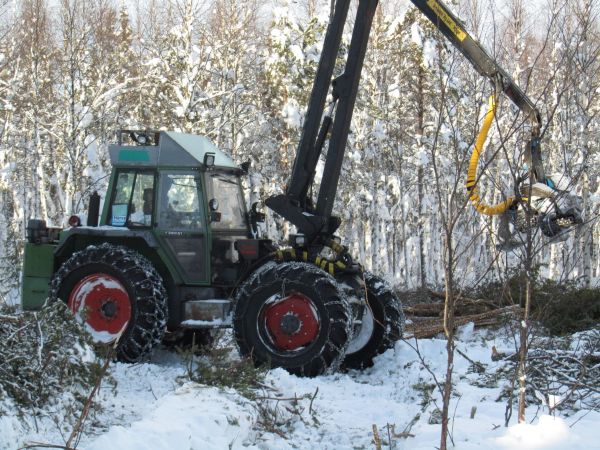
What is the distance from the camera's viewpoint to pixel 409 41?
822 inches

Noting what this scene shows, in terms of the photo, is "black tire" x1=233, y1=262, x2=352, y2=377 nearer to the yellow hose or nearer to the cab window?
the cab window

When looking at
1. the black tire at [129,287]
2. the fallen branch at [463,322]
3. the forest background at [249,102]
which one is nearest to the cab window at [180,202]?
the black tire at [129,287]

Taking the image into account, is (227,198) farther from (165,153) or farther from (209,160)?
(165,153)

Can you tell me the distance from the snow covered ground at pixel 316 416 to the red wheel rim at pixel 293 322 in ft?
1.65

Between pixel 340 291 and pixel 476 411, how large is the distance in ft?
7.23

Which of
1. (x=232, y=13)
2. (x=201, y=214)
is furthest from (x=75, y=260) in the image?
(x=232, y=13)

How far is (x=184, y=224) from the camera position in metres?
8.35

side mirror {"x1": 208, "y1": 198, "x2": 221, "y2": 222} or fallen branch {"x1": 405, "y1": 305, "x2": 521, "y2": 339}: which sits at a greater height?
side mirror {"x1": 208, "y1": 198, "x2": 221, "y2": 222}

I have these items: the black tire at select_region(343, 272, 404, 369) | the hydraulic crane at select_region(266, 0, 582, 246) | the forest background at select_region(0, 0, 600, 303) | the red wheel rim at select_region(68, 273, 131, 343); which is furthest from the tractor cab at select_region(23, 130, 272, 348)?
the forest background at select_region(0, 0, 600, 303)

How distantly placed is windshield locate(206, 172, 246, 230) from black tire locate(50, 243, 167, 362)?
112cm

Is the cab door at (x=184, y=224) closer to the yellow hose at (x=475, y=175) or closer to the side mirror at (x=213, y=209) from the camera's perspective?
Result: the side mirror at (x=213, y=209)

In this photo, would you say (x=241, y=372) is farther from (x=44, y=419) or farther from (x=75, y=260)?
(x=75, y=260)

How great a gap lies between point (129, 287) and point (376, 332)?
3008mm

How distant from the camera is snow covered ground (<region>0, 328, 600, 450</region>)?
444 centimetres
